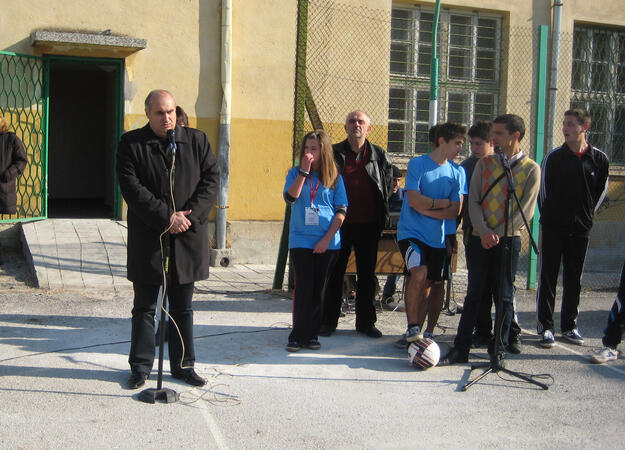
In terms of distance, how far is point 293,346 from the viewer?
5828 mm

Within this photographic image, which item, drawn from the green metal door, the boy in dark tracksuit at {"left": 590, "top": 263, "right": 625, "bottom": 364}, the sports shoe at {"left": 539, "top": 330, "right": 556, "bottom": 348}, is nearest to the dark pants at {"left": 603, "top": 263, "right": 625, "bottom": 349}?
the boy in dark tracksuit at {"left": 590, "top": 263, "right": 625, "bottom": 364}

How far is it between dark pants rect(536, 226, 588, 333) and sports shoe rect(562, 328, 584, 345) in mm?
235

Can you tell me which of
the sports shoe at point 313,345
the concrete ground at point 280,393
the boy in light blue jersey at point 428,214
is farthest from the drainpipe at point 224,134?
the boy in light blue jersey at point 428,214

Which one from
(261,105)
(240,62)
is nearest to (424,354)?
(261,105)

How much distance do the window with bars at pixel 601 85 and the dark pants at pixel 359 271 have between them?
22.9 feet

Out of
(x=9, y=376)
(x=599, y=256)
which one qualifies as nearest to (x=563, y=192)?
(x=9, y=376)

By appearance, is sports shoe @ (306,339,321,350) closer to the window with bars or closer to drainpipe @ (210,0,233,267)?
drainpipe @ (210,0,233,267)

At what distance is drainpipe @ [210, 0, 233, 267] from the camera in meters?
9.92

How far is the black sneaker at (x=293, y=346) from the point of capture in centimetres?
580

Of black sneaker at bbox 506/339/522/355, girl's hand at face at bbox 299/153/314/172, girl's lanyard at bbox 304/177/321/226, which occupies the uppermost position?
girl's hand at face at bbox 299/153/314/172

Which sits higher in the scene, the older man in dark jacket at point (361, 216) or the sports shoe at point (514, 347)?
the older man in dark jacket at point (361, 216)

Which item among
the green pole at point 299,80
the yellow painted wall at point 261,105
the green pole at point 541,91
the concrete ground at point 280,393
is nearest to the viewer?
the concrete ground at point 280,393

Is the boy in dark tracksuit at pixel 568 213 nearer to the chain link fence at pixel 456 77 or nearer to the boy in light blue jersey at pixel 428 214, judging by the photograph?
the boy in light blue jersey at pixel 428 214

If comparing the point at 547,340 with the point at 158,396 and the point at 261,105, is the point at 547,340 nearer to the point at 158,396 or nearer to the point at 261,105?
the point at 158,396
